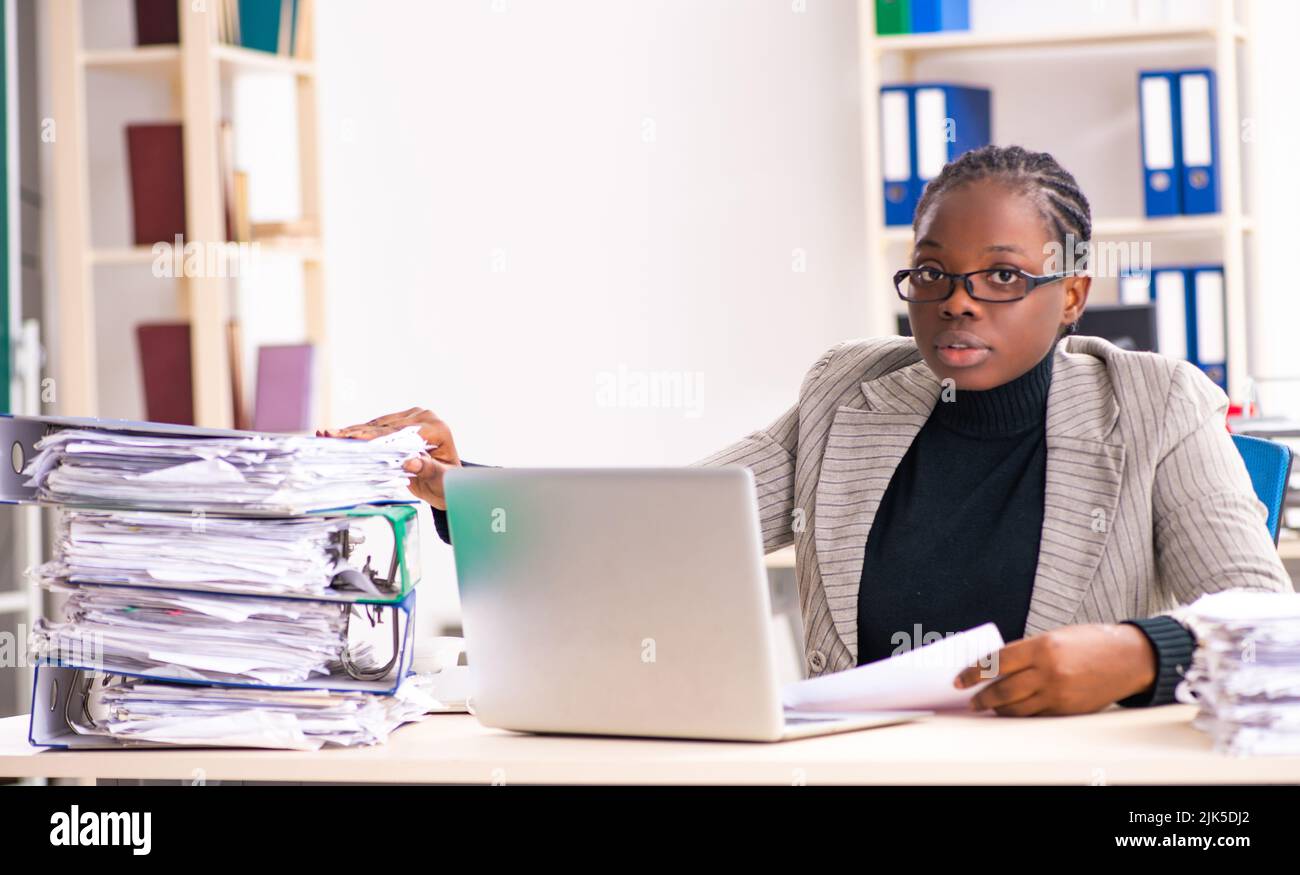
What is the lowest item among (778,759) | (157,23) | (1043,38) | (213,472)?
(778,759)

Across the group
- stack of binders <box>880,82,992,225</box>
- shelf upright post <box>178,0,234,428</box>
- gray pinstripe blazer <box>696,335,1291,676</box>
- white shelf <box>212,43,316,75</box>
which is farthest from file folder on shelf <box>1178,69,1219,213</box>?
shelf upright post <box>178,0,234,428</box>

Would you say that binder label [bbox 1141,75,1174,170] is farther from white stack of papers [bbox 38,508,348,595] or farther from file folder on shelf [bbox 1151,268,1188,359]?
white stack of papers [bbox 38,508,348,595]

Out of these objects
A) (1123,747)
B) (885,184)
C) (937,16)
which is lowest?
(1123,747)

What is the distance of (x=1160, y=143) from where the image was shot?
3156 millimetres

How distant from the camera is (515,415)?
3674 millimetres

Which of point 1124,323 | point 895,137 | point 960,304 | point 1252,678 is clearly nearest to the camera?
point 1252,678

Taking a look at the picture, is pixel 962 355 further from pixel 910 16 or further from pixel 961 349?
pixel 910 16

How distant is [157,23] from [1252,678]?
2.89 m

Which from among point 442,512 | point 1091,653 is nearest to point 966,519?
point 1091,653

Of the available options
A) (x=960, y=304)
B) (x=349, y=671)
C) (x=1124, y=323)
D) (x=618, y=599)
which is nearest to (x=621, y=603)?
(x=618, y=599)

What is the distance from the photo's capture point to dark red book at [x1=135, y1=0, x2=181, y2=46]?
3203 mm

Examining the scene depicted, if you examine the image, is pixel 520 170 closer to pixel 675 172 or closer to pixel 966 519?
pixel 675 172

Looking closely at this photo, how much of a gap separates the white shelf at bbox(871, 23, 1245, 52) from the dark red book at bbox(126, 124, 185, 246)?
159cm

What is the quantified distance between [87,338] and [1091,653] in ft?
8.58
